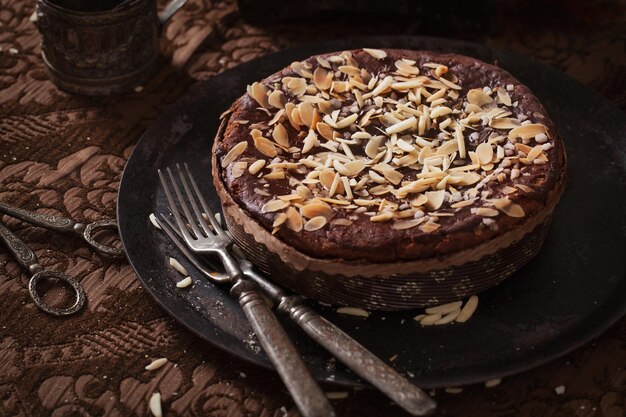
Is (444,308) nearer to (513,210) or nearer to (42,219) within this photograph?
(513,210)

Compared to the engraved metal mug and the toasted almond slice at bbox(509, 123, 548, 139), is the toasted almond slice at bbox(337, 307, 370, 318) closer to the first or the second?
the toasted almond slice at bbox(509, 123, 548, 139)

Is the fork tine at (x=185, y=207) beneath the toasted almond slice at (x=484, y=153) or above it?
beneath

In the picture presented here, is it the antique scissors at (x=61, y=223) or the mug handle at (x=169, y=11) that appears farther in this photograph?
the mug handle at (x=169, y=11)

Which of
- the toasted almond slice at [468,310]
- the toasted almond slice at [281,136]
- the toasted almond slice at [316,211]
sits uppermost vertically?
the toasted almond slice at [281,136]

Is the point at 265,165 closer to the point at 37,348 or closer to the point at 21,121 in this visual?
the point at 37,348

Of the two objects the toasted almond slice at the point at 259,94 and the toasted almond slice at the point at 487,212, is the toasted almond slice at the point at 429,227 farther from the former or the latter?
the toasted almond slice at the point at 259,94

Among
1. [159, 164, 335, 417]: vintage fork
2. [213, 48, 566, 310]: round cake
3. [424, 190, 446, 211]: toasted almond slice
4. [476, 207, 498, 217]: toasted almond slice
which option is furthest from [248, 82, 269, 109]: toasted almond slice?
[476, 207, 498, 217]: toasted almond slice

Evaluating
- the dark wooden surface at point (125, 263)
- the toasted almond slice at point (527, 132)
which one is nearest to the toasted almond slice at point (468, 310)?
the dark wooden surface at point (125, 263)
